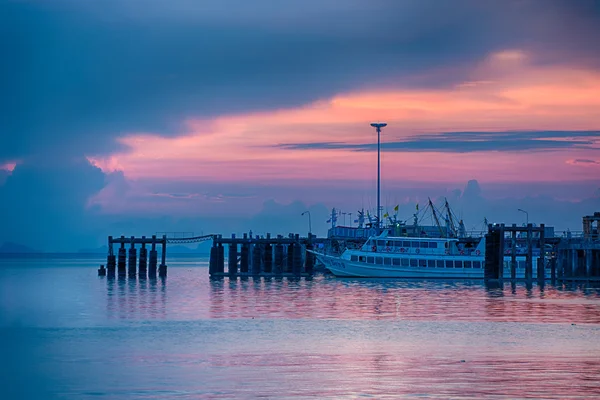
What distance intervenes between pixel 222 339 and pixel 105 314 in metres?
20.1

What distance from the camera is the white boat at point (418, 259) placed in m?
110

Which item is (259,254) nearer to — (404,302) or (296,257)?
(296,257)

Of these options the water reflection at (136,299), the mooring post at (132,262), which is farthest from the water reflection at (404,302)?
the mooring post at (132,262)

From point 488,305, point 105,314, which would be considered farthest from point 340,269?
point 105,314

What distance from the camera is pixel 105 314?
2544 inches

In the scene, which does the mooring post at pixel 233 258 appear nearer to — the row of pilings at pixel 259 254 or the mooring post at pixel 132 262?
the row of pilings at pixel 259 254

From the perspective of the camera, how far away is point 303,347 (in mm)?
43312

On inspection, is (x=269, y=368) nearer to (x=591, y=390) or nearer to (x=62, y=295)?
(x=591, y=390)

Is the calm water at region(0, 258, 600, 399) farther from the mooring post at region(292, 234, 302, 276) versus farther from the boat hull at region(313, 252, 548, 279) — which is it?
the mooring post at region(292, 234, 302, 276)

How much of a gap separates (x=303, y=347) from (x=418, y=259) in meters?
69.3

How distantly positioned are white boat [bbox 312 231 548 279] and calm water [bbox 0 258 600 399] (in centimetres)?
2962

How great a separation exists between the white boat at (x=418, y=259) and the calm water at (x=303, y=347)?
29623 millimetres

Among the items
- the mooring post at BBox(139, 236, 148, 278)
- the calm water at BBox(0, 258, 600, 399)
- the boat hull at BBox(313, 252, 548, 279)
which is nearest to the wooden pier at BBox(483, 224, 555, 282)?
the boat hull at BBox(313, 252, 548, 279)

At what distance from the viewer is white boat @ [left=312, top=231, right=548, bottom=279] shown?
110500 millimetres
